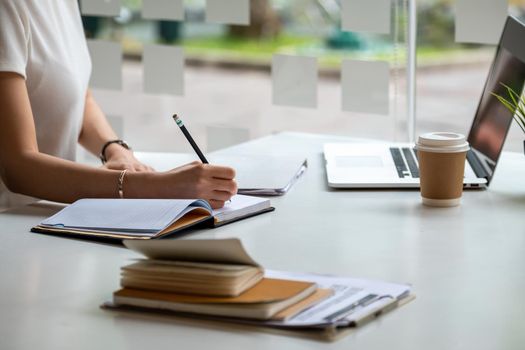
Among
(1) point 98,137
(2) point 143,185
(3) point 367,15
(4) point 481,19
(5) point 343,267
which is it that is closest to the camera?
(5) point 343,267

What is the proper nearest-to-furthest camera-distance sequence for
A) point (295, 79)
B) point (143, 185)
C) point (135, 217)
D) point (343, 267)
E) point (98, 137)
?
point (343, 267), point (135, 217), point (143, 185), point (98, 137), point (295, 79)

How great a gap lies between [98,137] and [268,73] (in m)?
7.73

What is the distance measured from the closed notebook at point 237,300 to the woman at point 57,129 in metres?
0.43

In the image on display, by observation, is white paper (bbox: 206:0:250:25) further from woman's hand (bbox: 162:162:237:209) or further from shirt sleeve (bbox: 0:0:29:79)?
woman's hand (bbox: 162:162:237:209)

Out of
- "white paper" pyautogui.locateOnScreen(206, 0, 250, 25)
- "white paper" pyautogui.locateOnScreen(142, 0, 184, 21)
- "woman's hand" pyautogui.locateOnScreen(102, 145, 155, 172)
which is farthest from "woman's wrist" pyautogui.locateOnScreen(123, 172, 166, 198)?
"white paper" pyautogui.locateOnScreen(142, 0, 184, 21)

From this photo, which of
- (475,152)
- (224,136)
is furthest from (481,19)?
(224,136)

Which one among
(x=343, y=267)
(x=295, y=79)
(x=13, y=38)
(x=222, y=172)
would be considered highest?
(x=13, y=38)

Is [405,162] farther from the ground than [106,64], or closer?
closer

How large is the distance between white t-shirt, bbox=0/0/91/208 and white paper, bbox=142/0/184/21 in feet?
2.78

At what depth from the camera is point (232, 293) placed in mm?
1054

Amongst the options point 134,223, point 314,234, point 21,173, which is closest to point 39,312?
point 134,223

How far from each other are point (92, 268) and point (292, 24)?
8.68 m

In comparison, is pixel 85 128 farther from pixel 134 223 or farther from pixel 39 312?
pixel 39 312

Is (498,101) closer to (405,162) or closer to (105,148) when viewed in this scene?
(405,162)
